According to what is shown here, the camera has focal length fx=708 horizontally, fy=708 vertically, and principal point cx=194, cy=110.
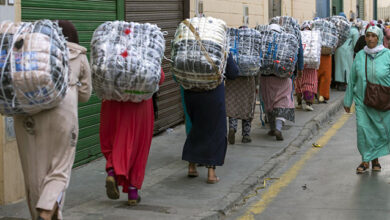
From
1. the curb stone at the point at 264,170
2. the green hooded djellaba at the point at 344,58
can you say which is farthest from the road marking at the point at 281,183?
the green hooded djellaba at the point at 344,58

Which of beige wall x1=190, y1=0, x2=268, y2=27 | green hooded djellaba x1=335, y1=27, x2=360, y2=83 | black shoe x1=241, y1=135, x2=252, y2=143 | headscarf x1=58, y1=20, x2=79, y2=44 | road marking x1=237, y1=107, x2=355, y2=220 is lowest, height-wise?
road marking x1=237, y1=107, x2=355, y2=220

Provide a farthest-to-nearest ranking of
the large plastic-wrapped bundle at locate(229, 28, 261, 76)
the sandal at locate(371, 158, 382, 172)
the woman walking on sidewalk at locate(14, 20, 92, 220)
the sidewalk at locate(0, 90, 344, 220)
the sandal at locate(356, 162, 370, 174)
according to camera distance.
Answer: the large plastic-wrapped bundle at locate(229, 28, 261, 76), the sandal at locate(371, 158, 382, 172), the sandal at locate(356, 162, 370, 174), the sidewalk at locate(0, 90, 344, 220), the woman walking on sidewalk at locate(14, 20, 92, 220)

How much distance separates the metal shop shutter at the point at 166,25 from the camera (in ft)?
32.6

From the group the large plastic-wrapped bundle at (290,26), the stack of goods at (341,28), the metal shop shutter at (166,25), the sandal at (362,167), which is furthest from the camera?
the stack of goods at (341,28)

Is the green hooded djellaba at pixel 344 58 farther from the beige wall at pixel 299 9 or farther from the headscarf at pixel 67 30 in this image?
the headscarf at pixel 67 30

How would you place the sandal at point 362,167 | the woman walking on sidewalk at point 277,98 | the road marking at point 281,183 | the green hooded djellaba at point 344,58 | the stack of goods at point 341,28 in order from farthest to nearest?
1. the green hooded djellaba at point 344,58
2. the stack of goods at point 341,28
3. the woman walking on sidewalk at point 277,98
4. the sandal at point 362,167
5. the road marking at point 281,183

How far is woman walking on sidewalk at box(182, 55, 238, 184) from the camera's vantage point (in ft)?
24.5

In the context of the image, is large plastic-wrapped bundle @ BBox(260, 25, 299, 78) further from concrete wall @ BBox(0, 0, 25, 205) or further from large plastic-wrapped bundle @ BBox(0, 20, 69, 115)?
large plastic-wrapped bundle @ BBox(0, 20, 69, 115)

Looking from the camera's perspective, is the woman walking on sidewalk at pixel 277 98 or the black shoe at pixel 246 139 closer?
the black shoe at pixel 246 139

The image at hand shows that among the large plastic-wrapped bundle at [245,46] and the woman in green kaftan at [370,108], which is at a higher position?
the large plastic-wrapped bundle at [245,46]

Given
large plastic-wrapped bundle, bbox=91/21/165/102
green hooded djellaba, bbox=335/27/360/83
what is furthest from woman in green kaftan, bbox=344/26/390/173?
green hooded djellaba, bbox=335/27/360/83

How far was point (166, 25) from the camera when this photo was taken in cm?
1088

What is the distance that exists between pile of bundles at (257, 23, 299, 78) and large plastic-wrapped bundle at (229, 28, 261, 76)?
756mm

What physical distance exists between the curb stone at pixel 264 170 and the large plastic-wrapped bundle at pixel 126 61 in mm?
1244
